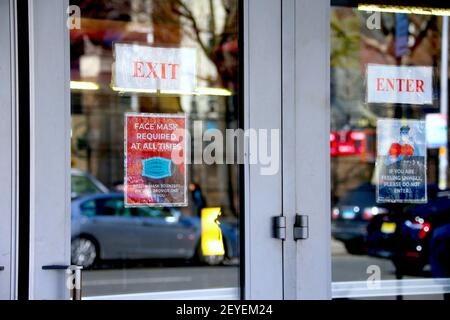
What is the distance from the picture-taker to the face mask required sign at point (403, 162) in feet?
14.0

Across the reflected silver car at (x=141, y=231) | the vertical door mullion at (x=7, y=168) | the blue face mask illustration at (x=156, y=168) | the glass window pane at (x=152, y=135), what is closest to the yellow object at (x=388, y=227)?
the glass window pane at (x=152, y=135)

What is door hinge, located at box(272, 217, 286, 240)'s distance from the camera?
3648mm

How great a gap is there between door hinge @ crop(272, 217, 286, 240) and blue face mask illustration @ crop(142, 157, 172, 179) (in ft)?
2.17

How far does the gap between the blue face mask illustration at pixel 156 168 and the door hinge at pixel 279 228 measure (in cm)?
66

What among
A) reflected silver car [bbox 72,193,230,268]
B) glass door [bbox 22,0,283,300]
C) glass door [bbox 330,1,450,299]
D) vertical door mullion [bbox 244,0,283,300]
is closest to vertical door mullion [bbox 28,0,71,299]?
glass door [bbox 22,0,283,300]

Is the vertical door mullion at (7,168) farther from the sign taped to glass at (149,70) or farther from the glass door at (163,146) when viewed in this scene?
the sign taped to glass at (149,70)

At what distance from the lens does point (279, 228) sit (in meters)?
3.65

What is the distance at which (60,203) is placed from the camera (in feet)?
11.0

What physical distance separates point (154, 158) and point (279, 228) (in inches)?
31.5

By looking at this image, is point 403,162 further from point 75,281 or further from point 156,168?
point 75,281

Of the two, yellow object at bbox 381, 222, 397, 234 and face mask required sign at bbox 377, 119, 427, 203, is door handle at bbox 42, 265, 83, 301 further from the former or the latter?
yellow object at bbox 381, 222, 397, 234

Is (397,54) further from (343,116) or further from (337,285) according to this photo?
(337,285)

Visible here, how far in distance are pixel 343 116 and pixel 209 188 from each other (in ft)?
16.6

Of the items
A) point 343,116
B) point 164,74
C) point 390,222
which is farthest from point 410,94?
point 343,116
